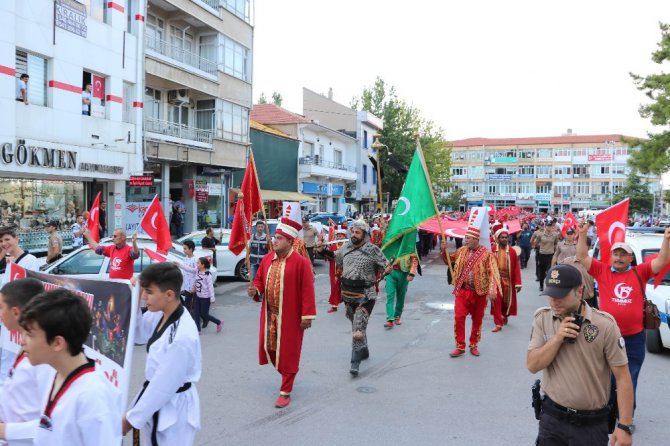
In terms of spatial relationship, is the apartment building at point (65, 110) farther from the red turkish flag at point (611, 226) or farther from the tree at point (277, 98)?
Answer: the tree at point (277, 98)

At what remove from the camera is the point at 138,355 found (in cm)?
806

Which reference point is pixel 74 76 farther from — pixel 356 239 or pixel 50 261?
pixel 356 239

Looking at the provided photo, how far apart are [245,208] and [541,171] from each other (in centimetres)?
8641

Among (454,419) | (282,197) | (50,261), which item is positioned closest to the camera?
(454,419)

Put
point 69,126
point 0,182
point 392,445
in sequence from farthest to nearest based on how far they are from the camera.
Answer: point 69,126 < point 0,182 < point 392,445

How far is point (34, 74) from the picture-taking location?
17781 millimetres

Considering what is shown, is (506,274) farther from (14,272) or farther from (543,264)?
(14,272)

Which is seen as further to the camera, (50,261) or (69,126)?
(69,126)

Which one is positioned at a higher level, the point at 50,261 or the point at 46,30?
the point at 46,30

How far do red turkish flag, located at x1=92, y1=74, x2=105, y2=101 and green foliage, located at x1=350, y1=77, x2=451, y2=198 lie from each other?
2987cm

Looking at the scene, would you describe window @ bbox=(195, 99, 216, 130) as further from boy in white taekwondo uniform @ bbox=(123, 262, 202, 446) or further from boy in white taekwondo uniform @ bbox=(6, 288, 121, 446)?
boy in white taekwondo uniform @ bbox=(6, 288, 121, 446)

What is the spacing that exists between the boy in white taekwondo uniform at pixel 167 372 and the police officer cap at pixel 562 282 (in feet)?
6.80

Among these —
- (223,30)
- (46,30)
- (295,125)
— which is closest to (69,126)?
(46,30)

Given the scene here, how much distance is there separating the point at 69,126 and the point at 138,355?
13.3m
